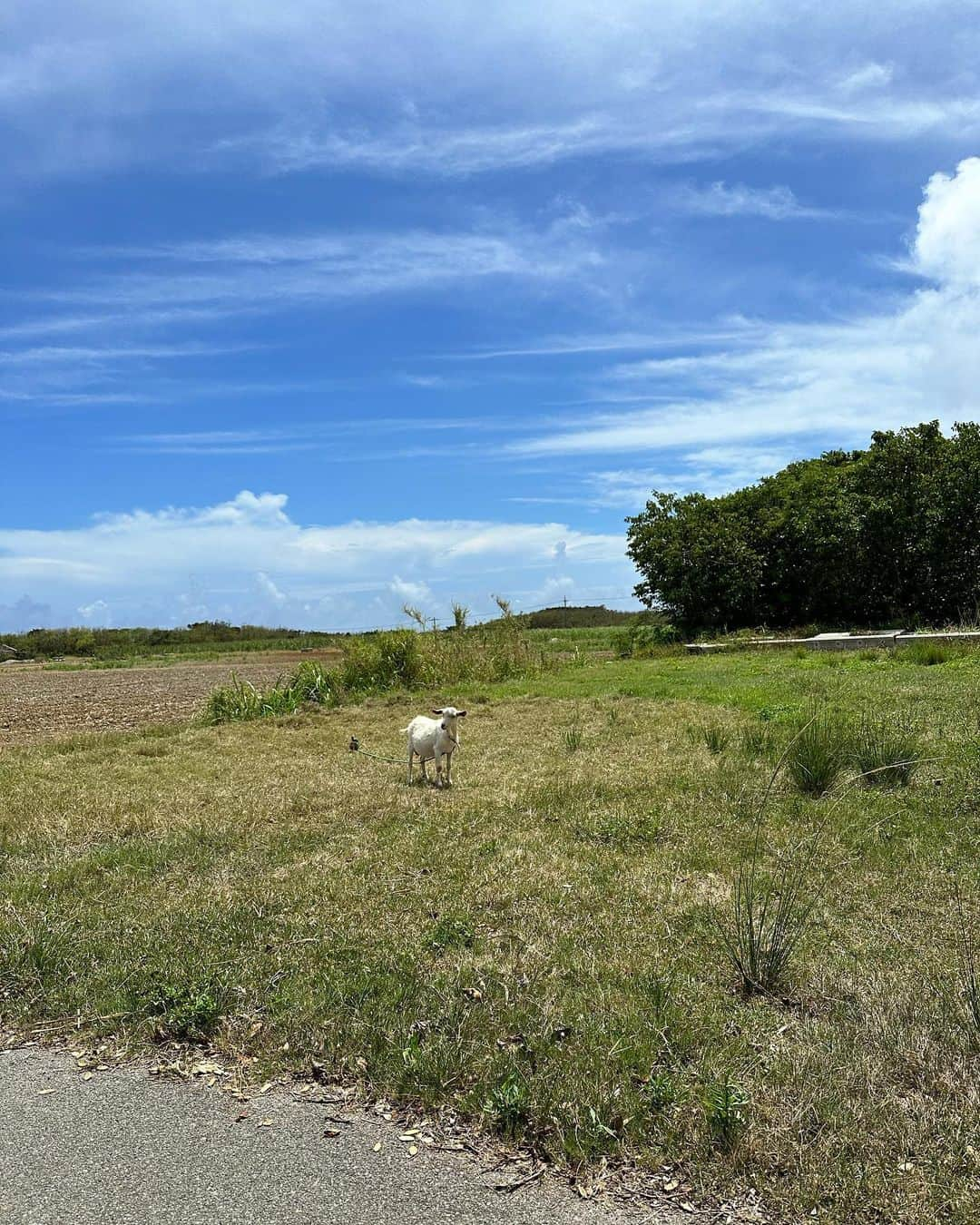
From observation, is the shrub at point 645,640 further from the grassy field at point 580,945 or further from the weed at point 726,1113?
the weed at point 726,1113

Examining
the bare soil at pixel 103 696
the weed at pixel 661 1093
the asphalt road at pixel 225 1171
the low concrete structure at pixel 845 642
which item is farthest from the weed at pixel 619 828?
the low concrete structure at pixel 845 642

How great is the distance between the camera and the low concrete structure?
20.9m

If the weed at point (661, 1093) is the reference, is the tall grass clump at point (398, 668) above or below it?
above

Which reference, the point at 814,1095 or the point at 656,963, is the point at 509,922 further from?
the point at 814,1095

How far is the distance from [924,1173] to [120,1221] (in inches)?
106

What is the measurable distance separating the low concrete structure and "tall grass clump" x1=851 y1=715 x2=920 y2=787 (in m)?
11.9

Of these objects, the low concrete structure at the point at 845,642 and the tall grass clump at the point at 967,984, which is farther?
the low concrete structure at the point at 845,642

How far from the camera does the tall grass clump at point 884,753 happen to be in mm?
8078

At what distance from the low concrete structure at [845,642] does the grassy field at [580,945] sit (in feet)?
38.3

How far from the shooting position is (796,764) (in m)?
8.34

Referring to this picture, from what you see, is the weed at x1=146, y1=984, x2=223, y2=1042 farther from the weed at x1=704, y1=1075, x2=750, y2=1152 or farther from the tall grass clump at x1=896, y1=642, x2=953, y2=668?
the tall grass clump at x1=896, y1=642, x2=953, y2=668

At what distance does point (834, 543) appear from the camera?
94.4ft

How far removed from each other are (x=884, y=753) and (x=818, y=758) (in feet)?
2.27

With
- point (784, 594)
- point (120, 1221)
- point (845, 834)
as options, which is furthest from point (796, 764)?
point (784, 594)
